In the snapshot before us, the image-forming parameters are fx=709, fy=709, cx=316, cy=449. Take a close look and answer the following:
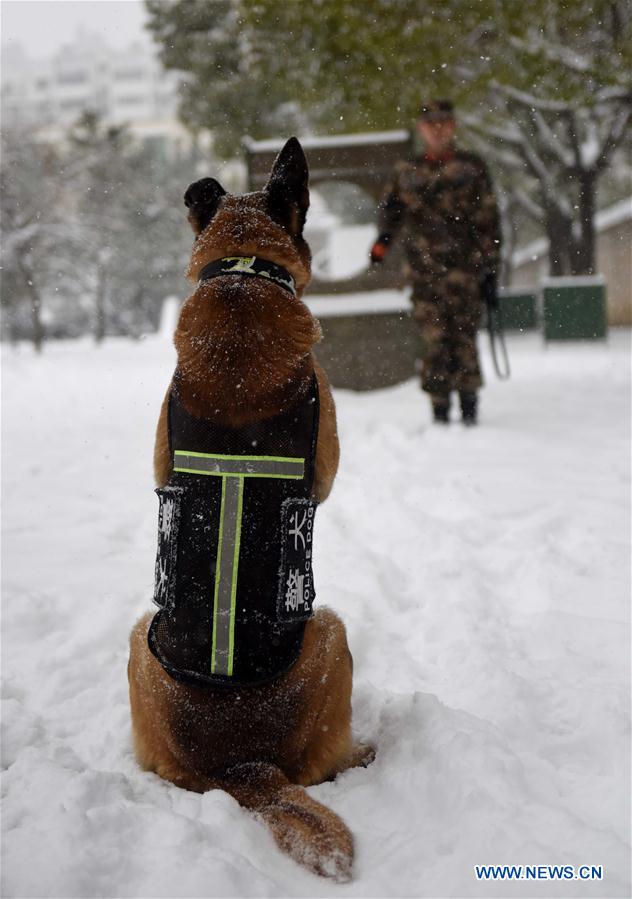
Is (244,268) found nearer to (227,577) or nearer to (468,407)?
(227,577)

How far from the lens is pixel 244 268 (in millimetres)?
1742

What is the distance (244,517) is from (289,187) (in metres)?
0.87

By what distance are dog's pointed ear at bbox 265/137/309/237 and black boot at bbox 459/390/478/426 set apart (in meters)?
4.70

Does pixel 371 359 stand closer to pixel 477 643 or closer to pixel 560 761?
pixel 477 643

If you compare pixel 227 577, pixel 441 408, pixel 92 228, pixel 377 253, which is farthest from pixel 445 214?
pixel 92 228

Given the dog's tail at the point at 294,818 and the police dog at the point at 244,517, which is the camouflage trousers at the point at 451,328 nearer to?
the police dog at the point at 244,517

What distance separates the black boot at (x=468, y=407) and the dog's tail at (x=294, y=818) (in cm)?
503

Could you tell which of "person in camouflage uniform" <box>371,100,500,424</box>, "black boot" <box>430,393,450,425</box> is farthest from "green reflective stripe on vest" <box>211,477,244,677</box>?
"black boot" <box>430,393,450,425</box>

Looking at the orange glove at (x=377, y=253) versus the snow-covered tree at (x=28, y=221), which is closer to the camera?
the orange glove at (x=377, y=253)

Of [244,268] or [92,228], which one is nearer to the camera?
[244,268]

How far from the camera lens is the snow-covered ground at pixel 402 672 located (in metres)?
1.53

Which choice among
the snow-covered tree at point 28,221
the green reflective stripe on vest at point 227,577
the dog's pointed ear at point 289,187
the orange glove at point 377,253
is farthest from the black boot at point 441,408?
the snow-covered tree at point 28,221

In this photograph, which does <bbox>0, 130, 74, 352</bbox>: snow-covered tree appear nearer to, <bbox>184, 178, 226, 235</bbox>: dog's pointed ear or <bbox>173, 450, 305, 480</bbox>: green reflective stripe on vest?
<bbox>184, 178, 226, 235</bbox>: dog's pointed ear

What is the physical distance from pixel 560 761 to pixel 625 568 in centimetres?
159
